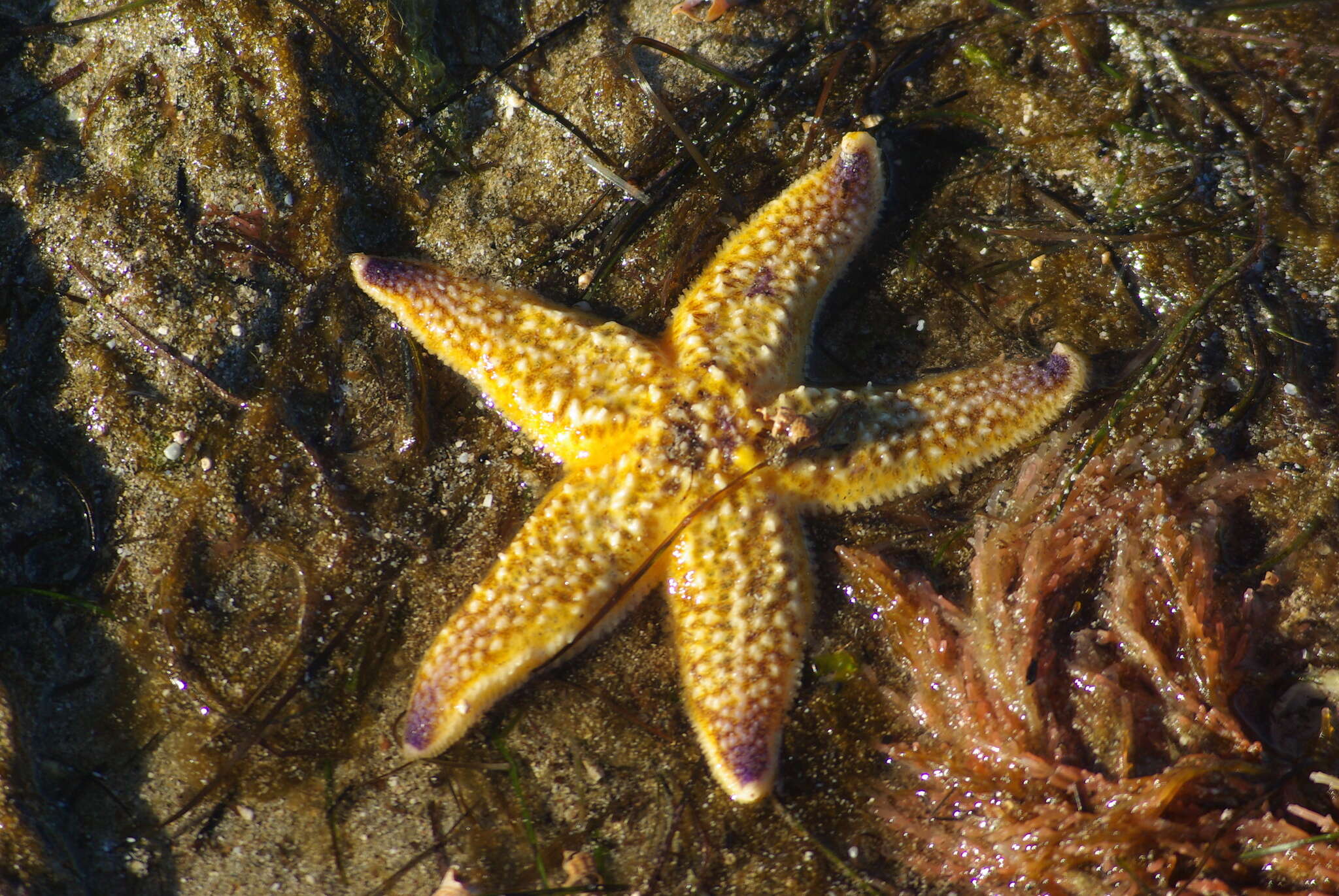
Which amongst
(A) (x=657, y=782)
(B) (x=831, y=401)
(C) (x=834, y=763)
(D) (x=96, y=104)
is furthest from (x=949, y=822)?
(D) (x=96, y=104)

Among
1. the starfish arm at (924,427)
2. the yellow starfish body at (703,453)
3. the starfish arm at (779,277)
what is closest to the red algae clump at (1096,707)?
the starfish arm at (924,427)

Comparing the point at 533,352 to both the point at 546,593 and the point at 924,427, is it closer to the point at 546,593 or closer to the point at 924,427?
the point at 546,593

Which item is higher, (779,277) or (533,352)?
(533,352)

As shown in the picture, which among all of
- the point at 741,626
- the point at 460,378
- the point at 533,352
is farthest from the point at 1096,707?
the point at 460,378

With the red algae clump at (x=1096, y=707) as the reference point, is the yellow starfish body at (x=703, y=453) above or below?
above

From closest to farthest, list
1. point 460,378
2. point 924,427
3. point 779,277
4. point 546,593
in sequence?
point 546,593 → point 924,427 → point 779,277 → point 460,378

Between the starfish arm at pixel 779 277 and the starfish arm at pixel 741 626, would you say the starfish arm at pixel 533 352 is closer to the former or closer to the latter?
the starfish arm at pixel 779 277
